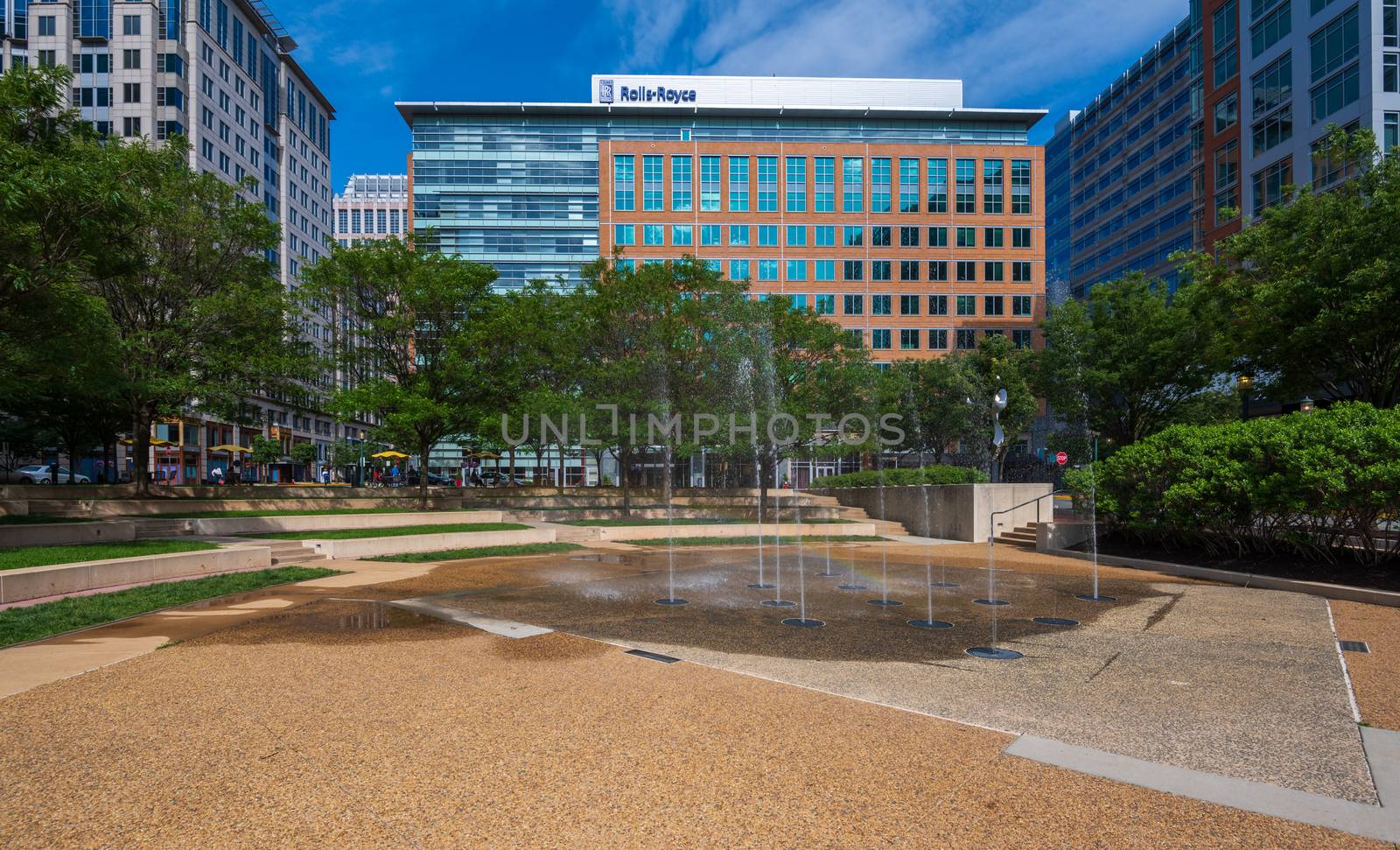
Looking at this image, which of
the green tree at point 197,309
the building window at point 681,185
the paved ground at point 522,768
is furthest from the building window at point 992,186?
the paved ground at point 522,768

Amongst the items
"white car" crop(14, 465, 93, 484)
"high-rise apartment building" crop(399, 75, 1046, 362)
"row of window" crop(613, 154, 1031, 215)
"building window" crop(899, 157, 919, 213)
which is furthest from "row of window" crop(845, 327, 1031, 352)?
"white car" crop(14, 465, 93, 484)

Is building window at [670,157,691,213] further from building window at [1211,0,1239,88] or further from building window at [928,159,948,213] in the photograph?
building window at [1211,0,1239,88]

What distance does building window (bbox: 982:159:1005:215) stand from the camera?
7288cm

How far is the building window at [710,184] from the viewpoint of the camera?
7150cm

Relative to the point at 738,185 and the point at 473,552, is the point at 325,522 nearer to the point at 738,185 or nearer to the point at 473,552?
the point at 473,552

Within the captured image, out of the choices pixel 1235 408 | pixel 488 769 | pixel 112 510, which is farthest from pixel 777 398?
pixel 1235 408

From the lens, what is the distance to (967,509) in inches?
1008

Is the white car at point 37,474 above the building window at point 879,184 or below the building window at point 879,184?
below

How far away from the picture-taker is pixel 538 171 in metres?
83.6

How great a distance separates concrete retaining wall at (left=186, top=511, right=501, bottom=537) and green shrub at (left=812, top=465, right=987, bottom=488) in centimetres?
1639

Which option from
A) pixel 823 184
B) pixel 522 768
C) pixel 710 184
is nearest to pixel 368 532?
pixel 522 768

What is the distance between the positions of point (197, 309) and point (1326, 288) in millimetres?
30976

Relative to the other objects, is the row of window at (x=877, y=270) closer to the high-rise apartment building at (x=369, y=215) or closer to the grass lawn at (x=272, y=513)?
the grass lawn at (x=272, y=513)

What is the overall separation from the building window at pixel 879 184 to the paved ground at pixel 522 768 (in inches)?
2759
